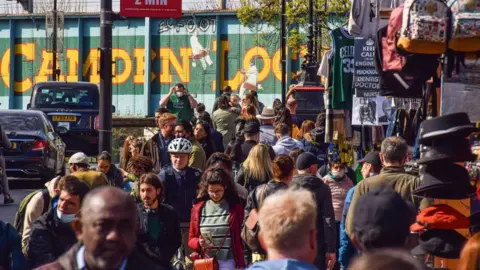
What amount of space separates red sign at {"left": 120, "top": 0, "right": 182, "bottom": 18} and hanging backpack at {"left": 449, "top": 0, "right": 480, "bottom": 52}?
10.1 meters

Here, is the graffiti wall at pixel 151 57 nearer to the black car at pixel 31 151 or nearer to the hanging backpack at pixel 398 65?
the black car at pixel 31 151

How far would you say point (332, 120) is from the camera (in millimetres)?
18297

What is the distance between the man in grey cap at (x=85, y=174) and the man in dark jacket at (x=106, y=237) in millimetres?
5814

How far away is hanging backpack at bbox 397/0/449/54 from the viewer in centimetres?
848

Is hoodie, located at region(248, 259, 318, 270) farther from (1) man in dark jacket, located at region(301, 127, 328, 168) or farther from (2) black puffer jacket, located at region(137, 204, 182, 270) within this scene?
(1) man in dark jacket, located at region(301, 127, 328, 168)

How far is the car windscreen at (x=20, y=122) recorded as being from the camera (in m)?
24.6

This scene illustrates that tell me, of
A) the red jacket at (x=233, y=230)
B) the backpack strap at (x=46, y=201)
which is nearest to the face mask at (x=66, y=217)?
the backpack strap at (x=46, y=201)

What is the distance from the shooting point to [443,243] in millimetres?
7648

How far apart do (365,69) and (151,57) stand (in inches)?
1342

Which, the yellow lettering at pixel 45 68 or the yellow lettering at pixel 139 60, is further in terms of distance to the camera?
the yellow lettering at pixel 45 68

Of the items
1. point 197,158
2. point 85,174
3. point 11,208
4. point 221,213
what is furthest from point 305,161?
point 11,208

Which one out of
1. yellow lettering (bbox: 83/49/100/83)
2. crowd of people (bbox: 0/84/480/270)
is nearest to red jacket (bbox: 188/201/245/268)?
crowd of people (bbox: 0/84/480/270)

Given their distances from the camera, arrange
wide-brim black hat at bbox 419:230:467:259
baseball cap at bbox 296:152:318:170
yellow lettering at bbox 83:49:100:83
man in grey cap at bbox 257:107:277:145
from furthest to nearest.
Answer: yellow lettering at bbox 83:49:100:83, man in grey cap at bbox 257:107:277:145, baseball cap at bbox 296:152:318:170, wide-brim black hat at bbox 419:230:467:259

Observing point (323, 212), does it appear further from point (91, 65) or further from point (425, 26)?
point (91, 65)
